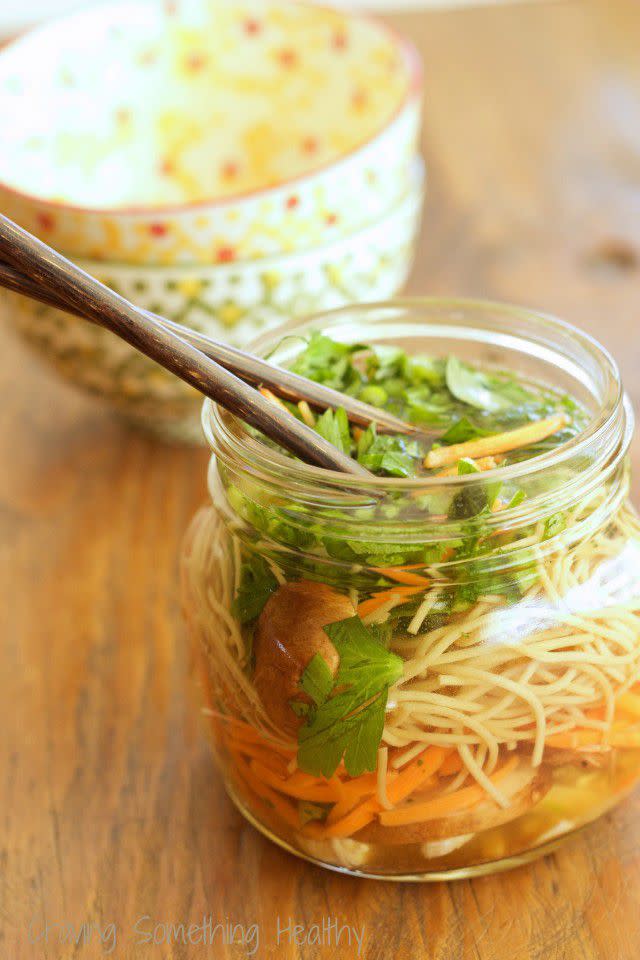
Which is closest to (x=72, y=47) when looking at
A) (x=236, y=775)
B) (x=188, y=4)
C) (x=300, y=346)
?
(x=188, y=4)

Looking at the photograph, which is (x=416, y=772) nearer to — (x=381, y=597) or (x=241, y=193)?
(x=381, y=597)

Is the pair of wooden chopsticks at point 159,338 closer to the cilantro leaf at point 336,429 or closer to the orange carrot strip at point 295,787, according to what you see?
the cilantro leaf at point 336,429

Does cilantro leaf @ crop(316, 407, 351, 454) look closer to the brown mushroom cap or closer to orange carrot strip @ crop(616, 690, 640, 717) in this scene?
the brown mushroom cap

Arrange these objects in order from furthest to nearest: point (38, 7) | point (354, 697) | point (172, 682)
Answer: point (38, 7), point (172, 682), point (354, 697)

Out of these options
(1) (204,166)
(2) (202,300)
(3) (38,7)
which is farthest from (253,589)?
(3) (38,7)

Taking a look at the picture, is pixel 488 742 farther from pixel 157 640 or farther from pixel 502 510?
pixel 157 640

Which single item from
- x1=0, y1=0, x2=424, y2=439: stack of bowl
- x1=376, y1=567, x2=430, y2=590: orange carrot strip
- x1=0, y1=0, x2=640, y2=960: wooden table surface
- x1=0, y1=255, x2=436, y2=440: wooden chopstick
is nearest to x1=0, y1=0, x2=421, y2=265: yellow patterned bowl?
x1=0, y1=0, x2=424, y2=439: stack of bowl
